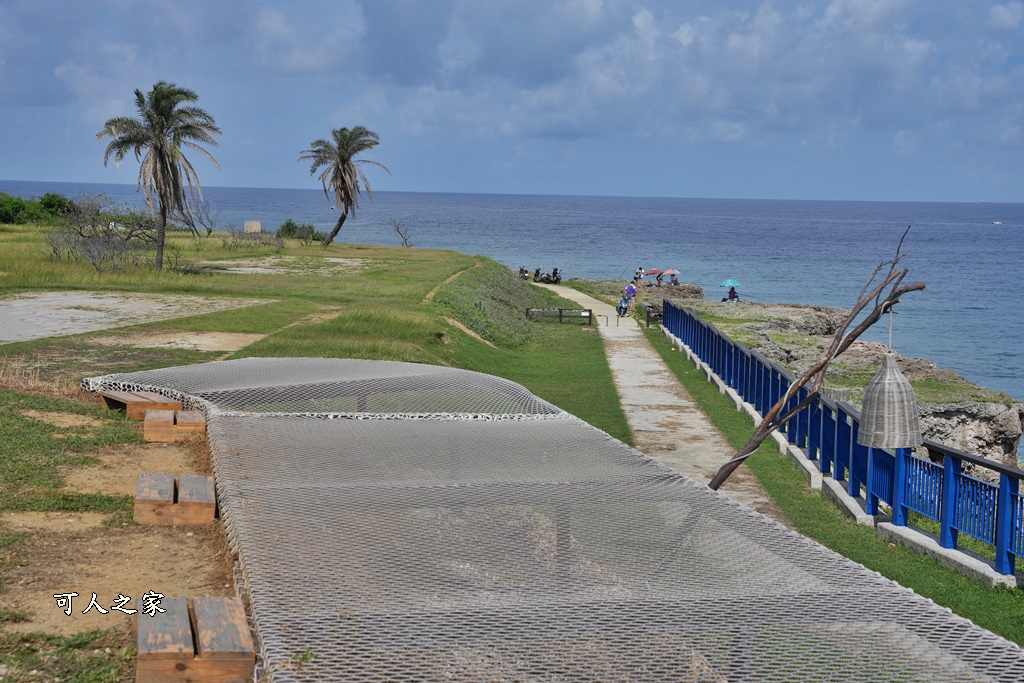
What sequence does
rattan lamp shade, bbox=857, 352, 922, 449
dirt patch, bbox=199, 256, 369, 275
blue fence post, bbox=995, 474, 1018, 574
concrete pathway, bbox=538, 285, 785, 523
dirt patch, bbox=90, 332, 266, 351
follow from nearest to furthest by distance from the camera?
rattan lamp shade, bbox=857, 352, 922, 449
blue fence post, bbox=995, 474, 1018, 574
concrete pathway, bbox=538, 285, 785, 523
dirt patch, bbox=90, 332, 266, 351
dirt patch, bbox=199, 256, 369, 275

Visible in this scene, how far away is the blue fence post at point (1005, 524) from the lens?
33.0ft

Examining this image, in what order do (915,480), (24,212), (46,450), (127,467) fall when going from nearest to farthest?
1. (127,467)
2. (46,450)
3. (915,480)
4. (24,212)

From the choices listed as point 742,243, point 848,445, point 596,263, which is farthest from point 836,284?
point 848,445

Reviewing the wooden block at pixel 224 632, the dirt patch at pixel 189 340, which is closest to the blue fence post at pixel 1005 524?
the wooden block at pixel 224 632

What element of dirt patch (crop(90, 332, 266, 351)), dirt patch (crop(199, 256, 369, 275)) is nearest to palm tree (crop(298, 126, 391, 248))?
dirt patch (crop(199, 256, 369, 275))

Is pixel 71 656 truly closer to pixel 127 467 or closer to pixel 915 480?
pixel 127 467

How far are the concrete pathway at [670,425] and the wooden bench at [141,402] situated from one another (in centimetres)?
644

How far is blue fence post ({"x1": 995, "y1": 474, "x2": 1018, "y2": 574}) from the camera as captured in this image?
33.0 feet

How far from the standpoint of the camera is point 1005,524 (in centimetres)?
1006

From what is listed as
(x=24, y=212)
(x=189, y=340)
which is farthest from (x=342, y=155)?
(x=189, y=340)

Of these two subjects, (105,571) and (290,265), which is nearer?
(105,571)

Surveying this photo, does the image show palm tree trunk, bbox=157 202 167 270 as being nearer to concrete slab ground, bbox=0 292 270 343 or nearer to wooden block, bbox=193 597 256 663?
concrete slab ground, bbox=0 292 270 343

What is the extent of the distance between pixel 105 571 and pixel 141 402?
17.5 ft

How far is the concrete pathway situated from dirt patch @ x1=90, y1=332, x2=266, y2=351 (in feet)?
26.9
